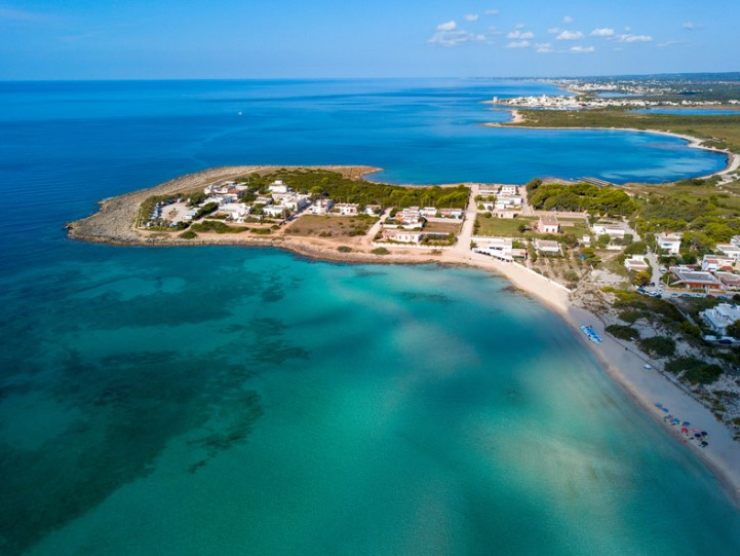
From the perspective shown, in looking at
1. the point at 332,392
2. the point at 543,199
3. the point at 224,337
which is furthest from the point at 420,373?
the point at 543,199

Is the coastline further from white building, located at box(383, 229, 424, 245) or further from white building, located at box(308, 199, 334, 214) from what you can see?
white building, located at box(308, 199, 334, 214)

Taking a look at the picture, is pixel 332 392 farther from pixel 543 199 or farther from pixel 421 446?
pixel 543 199

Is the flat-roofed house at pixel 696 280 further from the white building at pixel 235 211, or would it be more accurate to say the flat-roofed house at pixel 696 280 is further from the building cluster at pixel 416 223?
the white building at pixel 235 211

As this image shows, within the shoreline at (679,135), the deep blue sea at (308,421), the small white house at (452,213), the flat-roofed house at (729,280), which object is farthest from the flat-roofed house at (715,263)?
the shoreline at (679,135)

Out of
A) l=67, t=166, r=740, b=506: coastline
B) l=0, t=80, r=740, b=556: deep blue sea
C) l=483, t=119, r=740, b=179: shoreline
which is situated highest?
l=483, t=119, r=740, b=179: shoreline

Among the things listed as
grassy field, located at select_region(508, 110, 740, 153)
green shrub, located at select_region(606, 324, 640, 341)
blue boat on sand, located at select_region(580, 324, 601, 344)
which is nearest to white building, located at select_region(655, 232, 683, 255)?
green shrub, located at select_region(606, 324, 640, 341)

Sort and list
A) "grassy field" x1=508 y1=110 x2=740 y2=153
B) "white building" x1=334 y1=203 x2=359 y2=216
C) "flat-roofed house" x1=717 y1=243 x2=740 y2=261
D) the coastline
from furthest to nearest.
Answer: "grassy field" x1=508 y1=110 x2=740 y2=153 → "white building" x1=334 y1=203 x2=359 y2=216 → "flat-roofed house" x1=717 y1=243 x2=740 y2=261 → the coastline
